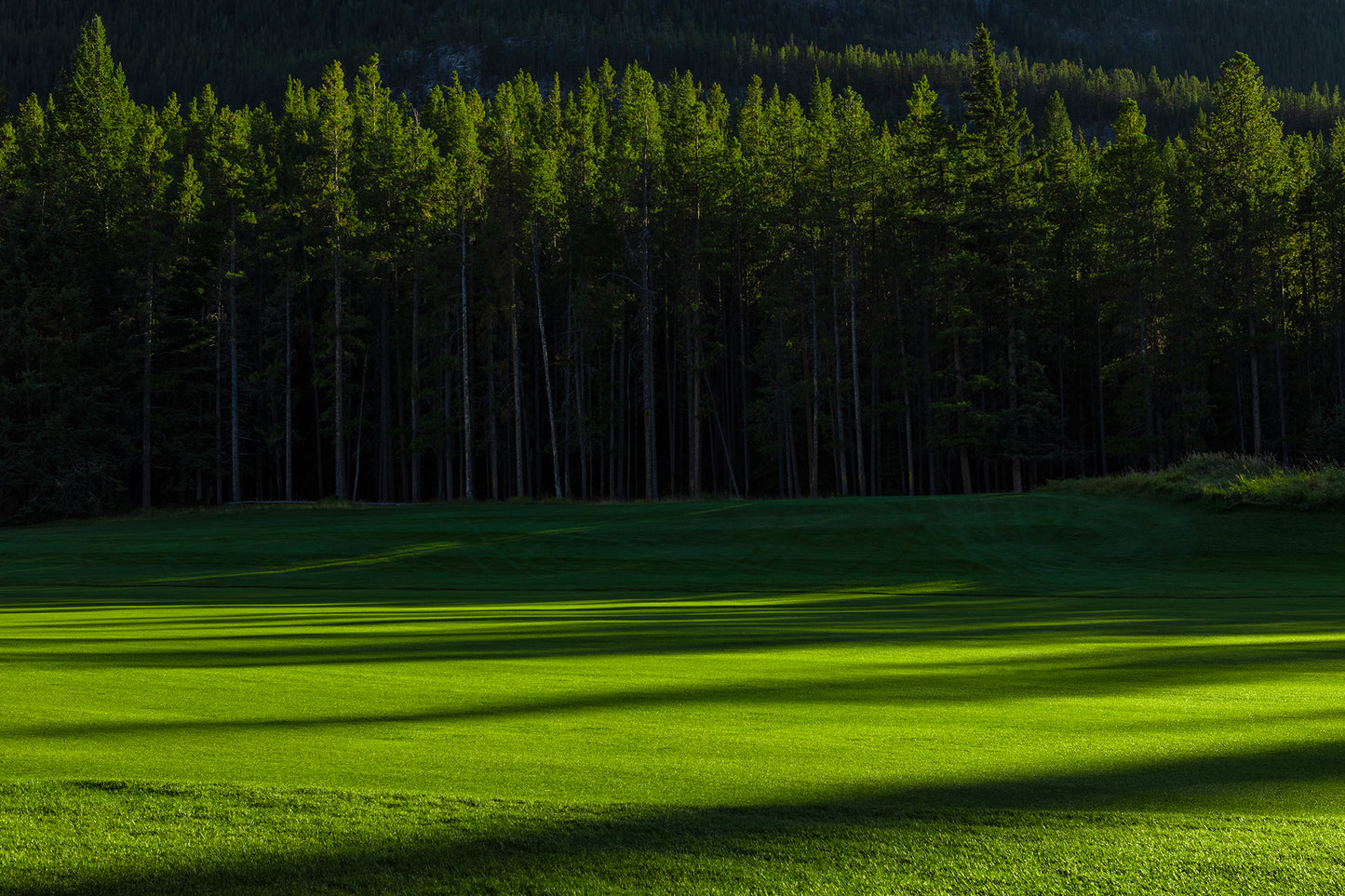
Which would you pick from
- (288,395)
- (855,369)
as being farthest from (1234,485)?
(288,395)

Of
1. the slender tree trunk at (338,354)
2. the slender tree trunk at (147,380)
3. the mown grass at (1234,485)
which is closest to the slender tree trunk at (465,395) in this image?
the slender tree trunk at (338,354)

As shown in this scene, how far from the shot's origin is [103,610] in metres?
15.5

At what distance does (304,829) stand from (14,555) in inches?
1226

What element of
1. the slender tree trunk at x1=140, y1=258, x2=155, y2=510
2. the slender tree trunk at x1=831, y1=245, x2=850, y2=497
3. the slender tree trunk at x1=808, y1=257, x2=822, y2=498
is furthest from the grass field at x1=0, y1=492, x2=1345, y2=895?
the slender tree trunk at x1=140, y1=258, x2=155, y2=510

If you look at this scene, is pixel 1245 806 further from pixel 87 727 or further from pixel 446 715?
pixel 87 727

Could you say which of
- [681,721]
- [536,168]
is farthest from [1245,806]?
[536,168]

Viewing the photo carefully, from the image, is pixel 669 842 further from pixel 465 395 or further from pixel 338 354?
pixel 338 354

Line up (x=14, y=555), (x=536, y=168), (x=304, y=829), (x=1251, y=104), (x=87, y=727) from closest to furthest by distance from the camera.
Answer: (x=304, y=829), (x=87, y=727), (x=14, y=555), (x=536, y=168), (x=1251, y=104)

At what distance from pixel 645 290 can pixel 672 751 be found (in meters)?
44.7

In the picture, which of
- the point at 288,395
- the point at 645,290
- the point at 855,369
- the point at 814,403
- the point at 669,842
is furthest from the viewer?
the point at 814,403

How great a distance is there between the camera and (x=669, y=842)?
389 centimetres

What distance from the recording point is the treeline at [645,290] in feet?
166

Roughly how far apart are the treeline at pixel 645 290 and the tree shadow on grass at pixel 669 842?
43934 millimetres

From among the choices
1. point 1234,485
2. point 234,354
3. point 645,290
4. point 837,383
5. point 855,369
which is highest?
point 645,290
